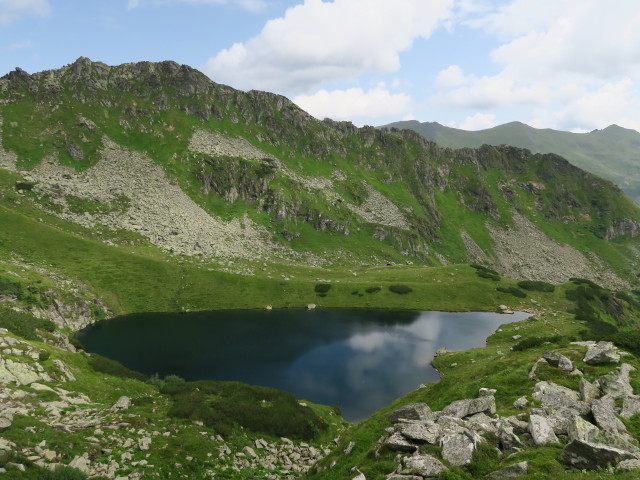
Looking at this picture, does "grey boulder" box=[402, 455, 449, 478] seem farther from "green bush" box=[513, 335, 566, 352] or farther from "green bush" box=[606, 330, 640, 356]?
"green bush" box=[513, 335, 566, 352]

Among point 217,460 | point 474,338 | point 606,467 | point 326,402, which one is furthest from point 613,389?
point 474,338

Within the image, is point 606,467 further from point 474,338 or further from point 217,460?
point 474,338

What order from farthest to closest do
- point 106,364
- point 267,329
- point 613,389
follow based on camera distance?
point 267,329
point 106,364
point 613,389

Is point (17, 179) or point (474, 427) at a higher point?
point (17, 179)

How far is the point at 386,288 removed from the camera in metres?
111

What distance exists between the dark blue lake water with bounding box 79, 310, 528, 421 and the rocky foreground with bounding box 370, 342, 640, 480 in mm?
30132

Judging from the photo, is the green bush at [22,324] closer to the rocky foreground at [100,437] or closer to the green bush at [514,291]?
the rocky foreground at [100,437]

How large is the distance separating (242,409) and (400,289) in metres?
83.2

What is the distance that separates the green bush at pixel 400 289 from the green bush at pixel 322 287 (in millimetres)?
19819

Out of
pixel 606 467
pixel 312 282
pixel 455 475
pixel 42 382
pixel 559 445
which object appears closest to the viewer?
pixel 606 467

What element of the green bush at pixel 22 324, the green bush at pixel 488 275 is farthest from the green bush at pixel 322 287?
the green bush at pixel 22 324

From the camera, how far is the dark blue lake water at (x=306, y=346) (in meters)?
56.4

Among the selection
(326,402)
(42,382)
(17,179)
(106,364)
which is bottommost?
(326,402)

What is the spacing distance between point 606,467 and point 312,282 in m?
98.4
